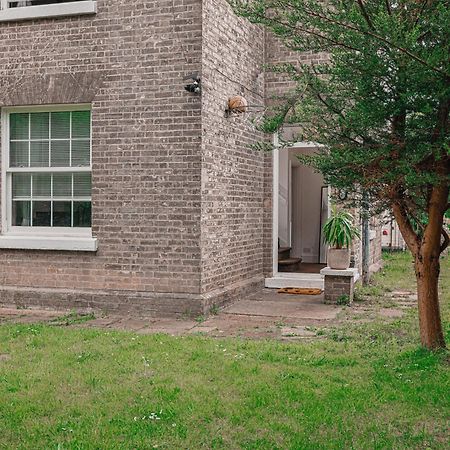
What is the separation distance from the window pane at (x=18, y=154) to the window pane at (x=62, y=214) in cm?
80

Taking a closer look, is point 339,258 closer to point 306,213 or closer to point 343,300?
point 343,300

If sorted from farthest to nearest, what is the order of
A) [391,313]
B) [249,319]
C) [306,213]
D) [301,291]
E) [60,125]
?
[306,213] < [301,291] < [60,125] < [391,313] < [249,319]

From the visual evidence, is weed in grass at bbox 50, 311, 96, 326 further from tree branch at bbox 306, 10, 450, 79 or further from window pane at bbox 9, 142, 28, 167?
tree branch at bbox 306, 10, 450, 79

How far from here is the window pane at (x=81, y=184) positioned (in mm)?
9773

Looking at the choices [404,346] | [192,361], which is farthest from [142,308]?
[404,346]

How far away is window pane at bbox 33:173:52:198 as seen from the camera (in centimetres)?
995

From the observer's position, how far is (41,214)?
1004cm

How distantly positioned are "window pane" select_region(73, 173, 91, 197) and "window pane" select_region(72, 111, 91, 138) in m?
0.57

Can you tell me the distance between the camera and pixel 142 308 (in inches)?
364

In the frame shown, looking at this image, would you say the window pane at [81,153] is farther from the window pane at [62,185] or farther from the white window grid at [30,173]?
the window pane at [62,185]

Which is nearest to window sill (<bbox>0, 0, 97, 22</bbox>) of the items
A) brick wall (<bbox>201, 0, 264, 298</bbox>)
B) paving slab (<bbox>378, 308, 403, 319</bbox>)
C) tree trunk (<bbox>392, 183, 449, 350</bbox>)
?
brick wall (<bbox>201, 0, 264, 298</bbox>)

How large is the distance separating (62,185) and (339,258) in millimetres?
4261

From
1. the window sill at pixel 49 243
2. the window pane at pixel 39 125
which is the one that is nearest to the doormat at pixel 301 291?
the window sill at pixel 49 243

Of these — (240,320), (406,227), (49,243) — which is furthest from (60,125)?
(406,227)
